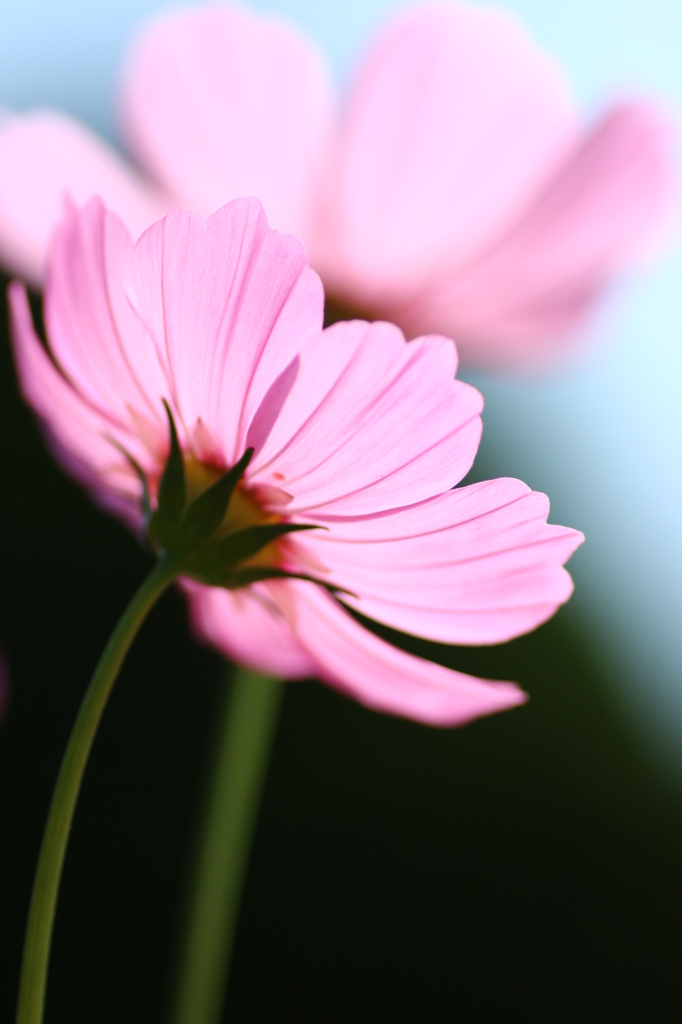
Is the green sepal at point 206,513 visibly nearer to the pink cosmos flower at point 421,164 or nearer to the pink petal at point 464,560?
the pink petal at point 464,560

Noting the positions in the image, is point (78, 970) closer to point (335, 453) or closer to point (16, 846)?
point (16, 846)

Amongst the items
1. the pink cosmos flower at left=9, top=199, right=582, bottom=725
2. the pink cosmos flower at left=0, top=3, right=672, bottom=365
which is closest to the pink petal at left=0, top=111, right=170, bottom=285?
the pink cosmos flower at left=0, top=3, right=672, bottom=365

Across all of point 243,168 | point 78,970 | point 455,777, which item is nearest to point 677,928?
point 455,777

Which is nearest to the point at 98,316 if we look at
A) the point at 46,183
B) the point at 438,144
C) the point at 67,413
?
the point at 67,413

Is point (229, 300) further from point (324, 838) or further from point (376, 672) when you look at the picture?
point (324, 838)

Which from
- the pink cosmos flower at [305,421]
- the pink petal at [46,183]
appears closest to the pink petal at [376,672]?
the pink cosmos flower at [305,421]

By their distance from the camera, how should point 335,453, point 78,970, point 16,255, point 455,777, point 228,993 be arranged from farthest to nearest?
1. point 455,777
2. point 228,993
3. point 78,970
4. point 16,255
5. point 335,453
